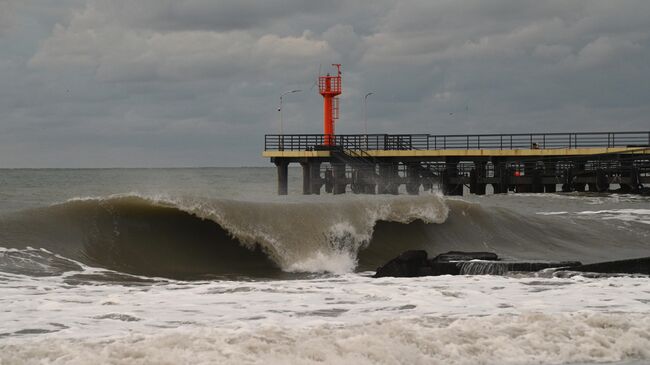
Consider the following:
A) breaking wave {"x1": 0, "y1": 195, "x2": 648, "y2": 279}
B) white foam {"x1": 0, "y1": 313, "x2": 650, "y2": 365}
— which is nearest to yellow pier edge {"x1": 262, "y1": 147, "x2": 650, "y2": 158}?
breaking wave {"x1": 0, "y1": 195, "x2": 648, "y2": 279}

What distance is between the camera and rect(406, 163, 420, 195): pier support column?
4280 centimetres

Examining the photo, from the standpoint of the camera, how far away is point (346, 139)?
145 ft

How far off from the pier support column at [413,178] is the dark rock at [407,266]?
97.0ft

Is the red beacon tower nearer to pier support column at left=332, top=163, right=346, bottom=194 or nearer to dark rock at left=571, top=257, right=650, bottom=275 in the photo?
pier support column at left=332, top=163, right=346, bottom=194

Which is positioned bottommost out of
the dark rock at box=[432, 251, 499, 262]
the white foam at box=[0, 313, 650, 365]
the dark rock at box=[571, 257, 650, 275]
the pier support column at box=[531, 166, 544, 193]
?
the white foam at box=[0, 313, 650, 365]

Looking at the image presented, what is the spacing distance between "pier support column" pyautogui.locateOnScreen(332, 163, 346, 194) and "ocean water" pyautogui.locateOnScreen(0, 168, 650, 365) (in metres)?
19.2

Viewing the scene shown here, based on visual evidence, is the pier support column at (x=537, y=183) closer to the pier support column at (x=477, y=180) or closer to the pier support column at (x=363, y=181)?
the pier support column at (x=477, y=180)

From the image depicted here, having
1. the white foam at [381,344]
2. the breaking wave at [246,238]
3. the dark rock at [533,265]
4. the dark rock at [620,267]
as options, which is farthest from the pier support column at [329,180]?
the white foam at [381,344]

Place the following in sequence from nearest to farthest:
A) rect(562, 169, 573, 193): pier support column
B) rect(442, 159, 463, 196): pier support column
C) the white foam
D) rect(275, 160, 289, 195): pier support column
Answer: the white foam → rect(562, 169, 573, 193): pier support column → rect(442, 159, 463, 196): pier support column → rect(275, 160, 289, 195): pier support column

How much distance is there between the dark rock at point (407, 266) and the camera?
41.8 feet

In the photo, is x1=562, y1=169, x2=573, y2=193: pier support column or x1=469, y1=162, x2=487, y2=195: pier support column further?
x1=469, y1=162, x2=487, y2=195: pier support column

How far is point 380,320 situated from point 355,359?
4.40ft

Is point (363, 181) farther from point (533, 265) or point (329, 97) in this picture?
point (533, 265)

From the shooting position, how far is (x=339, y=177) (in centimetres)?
4244
